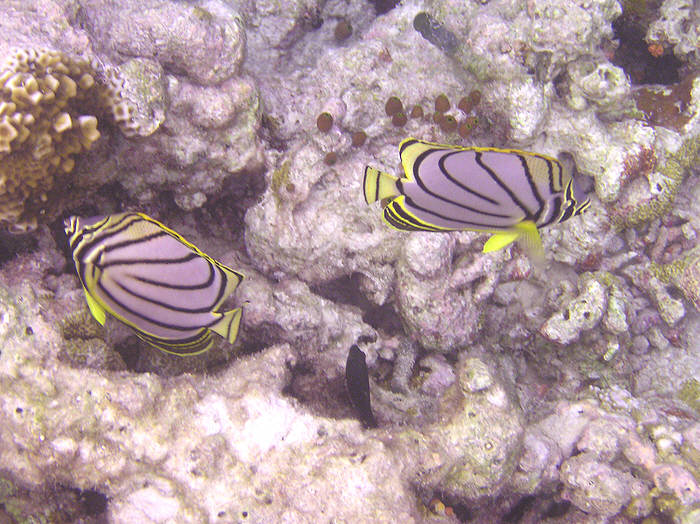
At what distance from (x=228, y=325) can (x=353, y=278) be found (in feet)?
7.79

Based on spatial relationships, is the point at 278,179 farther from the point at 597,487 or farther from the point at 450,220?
the point at 597,487

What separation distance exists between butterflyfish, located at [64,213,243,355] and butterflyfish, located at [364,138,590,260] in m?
0.99

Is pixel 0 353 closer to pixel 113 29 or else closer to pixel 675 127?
pixel 113 29

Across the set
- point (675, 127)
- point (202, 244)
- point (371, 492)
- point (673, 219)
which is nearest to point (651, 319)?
point (673, 219)

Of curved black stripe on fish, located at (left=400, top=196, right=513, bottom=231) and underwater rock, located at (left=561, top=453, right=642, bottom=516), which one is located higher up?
curved black stripe on fish, located at (left=400, top=196, right=513, bottom=231)

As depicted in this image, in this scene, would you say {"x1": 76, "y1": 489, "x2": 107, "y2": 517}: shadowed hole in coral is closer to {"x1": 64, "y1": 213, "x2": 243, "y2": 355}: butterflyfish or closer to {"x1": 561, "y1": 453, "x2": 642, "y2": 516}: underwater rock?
{"x1": 64, "y1": 213, "x2": 243, "y2": 355}: butterflyfish

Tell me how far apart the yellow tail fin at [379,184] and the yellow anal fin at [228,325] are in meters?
0.96

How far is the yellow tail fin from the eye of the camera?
8.11 ft

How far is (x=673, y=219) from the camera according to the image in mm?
5637

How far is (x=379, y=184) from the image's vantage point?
8.24 ft

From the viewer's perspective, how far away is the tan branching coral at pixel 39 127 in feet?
9.23

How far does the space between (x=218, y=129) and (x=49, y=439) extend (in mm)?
2557

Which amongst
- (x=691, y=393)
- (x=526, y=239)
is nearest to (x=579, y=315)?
(x=691, y=393)

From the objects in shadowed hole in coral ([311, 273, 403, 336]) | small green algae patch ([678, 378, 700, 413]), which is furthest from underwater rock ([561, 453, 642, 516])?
shadowed hole in coral ([311, 273, 403, 336])
